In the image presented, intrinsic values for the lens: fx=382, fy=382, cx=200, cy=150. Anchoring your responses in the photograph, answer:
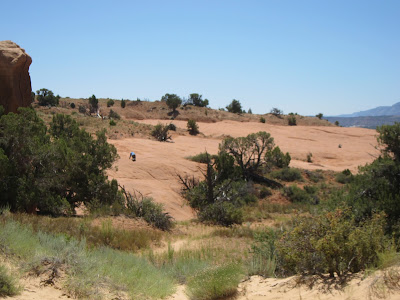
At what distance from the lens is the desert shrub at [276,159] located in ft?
95.8

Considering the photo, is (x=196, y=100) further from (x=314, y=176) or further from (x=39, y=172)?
(x=39, y=172)

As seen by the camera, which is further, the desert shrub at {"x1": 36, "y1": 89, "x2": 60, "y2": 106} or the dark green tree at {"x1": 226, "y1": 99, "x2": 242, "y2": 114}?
the dark green tree at {"x1": 226, "y1": 99, "x2": 242, "y2": 114}

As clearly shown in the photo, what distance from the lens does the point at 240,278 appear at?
21.9ft

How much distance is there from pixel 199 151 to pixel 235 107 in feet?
127

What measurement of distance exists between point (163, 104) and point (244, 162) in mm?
39197

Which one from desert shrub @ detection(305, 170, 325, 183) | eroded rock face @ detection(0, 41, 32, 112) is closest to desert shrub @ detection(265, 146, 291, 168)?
desert shrub @ detection(305, 170, 325, 183)

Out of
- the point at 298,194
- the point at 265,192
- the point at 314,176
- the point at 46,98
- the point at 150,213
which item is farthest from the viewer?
the point at 46,98

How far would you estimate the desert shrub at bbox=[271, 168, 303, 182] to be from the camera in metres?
30.1

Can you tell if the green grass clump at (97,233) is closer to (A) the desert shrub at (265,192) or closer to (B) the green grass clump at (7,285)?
(B) the green grass clump at (7,285)

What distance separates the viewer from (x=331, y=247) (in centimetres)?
589

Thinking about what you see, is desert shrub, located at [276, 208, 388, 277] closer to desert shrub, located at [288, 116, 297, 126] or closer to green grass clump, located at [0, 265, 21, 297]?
green grass clump, located at [0, 265, 21, 297]

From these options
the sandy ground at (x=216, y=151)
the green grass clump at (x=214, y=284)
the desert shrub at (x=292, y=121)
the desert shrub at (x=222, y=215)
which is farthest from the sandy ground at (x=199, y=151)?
the green grass clump at (x=214, y=284)

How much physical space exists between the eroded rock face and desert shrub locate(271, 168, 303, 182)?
2001cm

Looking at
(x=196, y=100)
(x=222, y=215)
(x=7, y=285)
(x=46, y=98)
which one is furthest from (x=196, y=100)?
(x=7, y=285)
